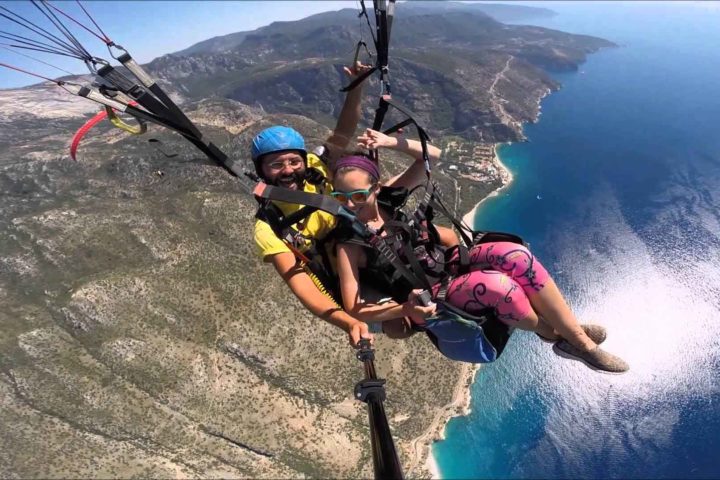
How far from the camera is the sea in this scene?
37.5 m

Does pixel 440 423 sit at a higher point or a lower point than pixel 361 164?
lower

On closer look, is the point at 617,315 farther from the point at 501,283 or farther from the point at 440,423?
the point at 501,283

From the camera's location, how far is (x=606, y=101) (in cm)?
12775

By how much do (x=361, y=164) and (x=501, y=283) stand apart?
2.22 m

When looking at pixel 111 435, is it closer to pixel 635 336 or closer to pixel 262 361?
pixel 262 361

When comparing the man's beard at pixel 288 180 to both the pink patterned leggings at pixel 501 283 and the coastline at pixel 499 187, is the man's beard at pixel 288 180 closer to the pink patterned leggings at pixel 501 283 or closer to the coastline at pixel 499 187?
the pink patterned leggings at pixel 501 283

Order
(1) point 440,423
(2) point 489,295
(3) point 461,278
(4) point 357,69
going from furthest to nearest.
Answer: (1) point 440,423 → (4) point 357,69 → (3) point 461,278 → (2) point 489,295

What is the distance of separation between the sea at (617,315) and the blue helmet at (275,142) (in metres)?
38.6

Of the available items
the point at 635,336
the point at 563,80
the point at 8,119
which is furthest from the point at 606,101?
the point at 8,119

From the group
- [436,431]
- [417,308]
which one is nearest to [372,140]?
[417,308]

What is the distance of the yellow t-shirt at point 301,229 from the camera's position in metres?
5.23

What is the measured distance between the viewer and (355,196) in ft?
16.6

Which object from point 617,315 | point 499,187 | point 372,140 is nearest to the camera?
point 372,140

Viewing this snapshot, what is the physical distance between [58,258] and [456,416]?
46.1 metres
